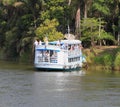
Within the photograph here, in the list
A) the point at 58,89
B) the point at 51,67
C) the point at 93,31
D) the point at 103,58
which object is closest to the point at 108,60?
the point at 103,58

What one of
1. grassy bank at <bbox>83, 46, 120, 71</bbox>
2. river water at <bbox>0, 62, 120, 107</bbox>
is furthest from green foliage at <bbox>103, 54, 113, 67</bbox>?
river water at <bbox>0, 62, 120, 107</bbox>

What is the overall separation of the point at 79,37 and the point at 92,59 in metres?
11.7

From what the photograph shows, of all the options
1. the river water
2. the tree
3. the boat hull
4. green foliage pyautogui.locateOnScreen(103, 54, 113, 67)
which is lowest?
the river water

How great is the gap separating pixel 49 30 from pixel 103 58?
55.9 feet

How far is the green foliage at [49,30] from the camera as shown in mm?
90062

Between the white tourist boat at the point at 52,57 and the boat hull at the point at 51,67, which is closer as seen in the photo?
the boat hull at the point at 51,67

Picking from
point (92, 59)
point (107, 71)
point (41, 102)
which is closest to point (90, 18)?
point (92, 59)

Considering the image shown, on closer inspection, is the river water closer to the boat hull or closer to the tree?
the boat hull

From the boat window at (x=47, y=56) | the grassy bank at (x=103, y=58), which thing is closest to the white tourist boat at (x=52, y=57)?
the boat window at (x=47, y=56)

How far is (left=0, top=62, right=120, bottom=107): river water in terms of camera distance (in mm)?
42500

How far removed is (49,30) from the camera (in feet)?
303

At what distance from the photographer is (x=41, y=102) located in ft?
139

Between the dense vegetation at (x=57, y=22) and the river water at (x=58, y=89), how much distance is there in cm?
2189

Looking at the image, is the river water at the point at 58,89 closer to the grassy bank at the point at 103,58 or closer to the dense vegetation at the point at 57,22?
the grassy bank at the point at 103,58
